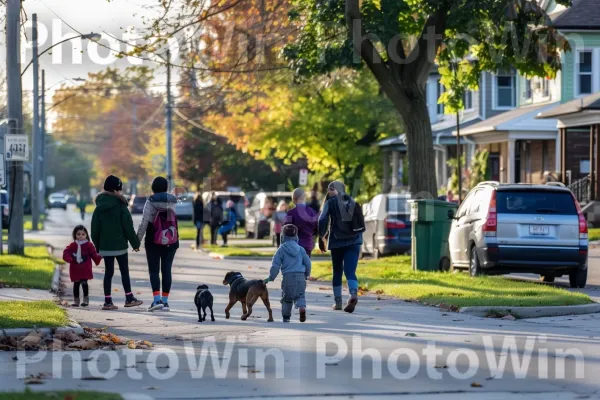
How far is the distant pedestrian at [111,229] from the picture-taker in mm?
17781

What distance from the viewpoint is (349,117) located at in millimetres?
51656

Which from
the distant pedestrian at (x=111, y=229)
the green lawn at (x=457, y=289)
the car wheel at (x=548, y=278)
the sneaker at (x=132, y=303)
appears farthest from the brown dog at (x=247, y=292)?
the car wheel at (x=548, y=278)

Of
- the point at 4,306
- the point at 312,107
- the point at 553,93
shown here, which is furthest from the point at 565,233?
the point at 312,107

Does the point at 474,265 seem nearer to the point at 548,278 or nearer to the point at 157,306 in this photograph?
the point at 548,278

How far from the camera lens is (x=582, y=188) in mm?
44031

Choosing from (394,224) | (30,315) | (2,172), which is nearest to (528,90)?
(394,224)

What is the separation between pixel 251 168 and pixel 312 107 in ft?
73.7

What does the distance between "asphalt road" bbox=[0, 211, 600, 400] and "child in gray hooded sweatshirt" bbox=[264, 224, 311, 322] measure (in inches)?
12.3

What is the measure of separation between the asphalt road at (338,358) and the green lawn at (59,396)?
372 mm

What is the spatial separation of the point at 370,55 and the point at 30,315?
44.4ft

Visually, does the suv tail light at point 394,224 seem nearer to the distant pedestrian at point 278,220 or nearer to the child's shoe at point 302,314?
the distant pedestrian at point 278,220

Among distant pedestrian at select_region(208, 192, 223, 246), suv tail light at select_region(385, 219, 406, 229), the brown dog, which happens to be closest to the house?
distant pedestrian at select_region(208, 192, 223, 246)

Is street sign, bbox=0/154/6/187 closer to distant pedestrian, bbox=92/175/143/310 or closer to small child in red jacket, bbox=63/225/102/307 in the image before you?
small child in red jacket, bbox=63/225/102/307

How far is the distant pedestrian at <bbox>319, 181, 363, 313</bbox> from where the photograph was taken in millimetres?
17094
